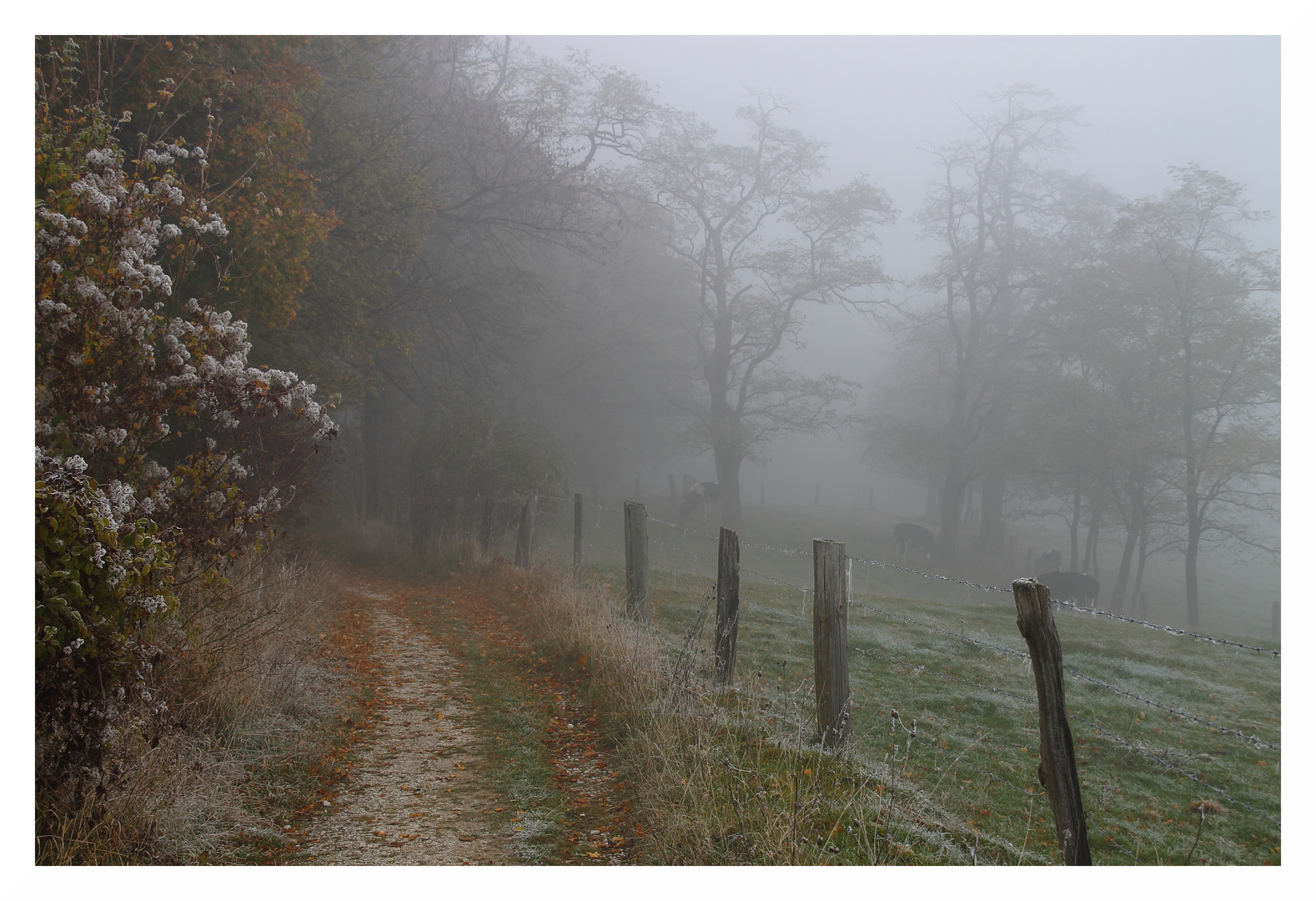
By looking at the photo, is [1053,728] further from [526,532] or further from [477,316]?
[477,316]

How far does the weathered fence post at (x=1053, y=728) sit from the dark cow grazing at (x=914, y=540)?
99.4ft

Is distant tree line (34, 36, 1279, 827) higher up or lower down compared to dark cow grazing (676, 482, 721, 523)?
A: higher up

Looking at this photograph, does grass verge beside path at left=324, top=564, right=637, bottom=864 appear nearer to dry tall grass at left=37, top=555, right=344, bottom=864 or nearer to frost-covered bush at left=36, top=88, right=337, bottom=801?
dry tall grass at left=37, top=555, right=344, bottom=864

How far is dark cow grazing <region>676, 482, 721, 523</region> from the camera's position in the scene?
34125 mm

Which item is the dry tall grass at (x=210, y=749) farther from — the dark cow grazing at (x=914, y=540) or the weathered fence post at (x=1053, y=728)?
the dark cow grazing at (x=914, y=540)

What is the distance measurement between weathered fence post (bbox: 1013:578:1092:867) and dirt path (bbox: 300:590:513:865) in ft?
9.00

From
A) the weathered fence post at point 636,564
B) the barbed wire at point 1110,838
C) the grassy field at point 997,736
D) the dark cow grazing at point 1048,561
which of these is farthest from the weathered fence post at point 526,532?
the dark cow grazing at point 1048,561

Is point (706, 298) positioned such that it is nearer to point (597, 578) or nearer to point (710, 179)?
point (710, 179)

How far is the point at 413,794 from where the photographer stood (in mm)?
5141

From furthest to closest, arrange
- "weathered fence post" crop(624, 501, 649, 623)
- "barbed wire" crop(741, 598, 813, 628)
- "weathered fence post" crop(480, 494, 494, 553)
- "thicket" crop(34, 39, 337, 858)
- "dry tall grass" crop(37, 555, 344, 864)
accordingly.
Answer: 1. "weathered fence post" crop(480, 494, 494, 553)
2. "barbed wire" crop(741, 598, 813, 628)
3. "weathered fence post" crop(624, 501, 649, 623)
4. "dry tall grass" crop(37, 555, 344, 864)
5. "thicket" crop(34, 39, 337, 858)

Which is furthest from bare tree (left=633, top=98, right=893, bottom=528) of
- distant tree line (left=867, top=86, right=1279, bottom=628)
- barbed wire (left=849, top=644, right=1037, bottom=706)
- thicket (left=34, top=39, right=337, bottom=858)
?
thicket (left=34, top=39, right=337, bottom=858)

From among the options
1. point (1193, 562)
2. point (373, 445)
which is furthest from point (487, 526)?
point (1193, 562)

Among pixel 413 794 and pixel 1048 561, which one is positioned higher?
pixel 413 794

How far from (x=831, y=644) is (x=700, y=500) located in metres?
29.3
